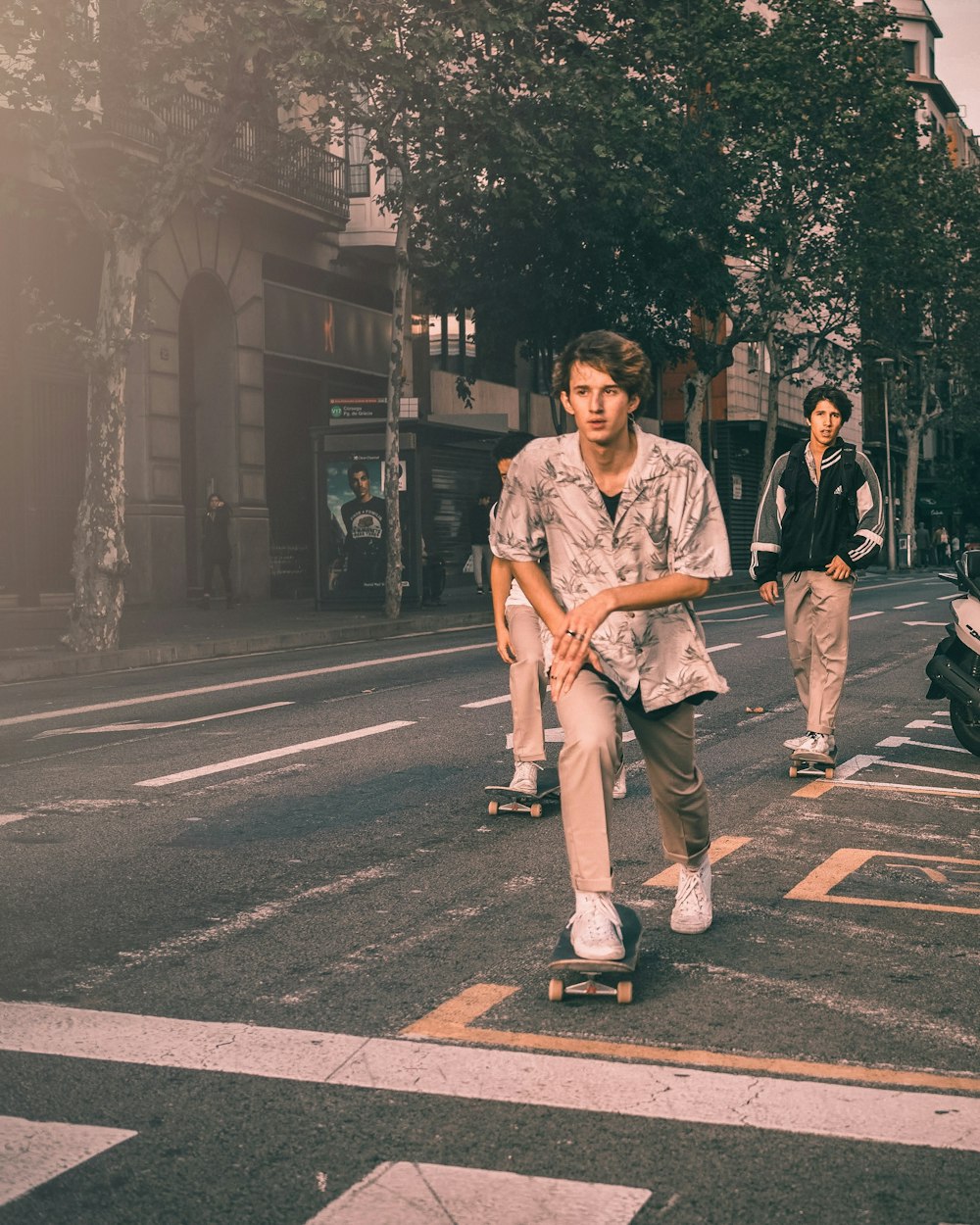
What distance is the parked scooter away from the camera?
908 cm

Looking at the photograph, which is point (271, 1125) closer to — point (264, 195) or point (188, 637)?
point (188, 637)

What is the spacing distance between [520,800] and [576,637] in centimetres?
301

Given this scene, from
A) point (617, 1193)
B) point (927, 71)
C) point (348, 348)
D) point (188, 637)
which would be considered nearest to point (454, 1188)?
point (617, 1193)

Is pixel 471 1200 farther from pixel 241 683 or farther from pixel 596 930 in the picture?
pixel 241 683

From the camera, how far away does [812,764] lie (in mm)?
8281

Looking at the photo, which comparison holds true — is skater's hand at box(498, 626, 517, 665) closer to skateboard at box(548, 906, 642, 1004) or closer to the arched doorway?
skateboard at box(548, 906, 642, 1004)

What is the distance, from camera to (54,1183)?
3.11m

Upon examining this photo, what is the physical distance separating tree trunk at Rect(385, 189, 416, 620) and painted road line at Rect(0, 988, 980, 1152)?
19.2 m

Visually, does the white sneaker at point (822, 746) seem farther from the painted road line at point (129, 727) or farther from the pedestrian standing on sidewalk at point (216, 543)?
the pedestrian standing on sidewalk at point (216, 543)

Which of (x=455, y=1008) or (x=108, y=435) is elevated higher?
(x=108, y=435)

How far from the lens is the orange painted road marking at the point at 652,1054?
3.70m

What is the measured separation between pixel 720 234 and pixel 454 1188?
2826 centimetres

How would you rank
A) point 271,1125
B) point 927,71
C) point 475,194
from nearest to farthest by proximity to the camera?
1. point 271,1125
2. point 475,194
3. point 927,71

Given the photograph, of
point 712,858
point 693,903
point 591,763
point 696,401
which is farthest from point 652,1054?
point 696,401
